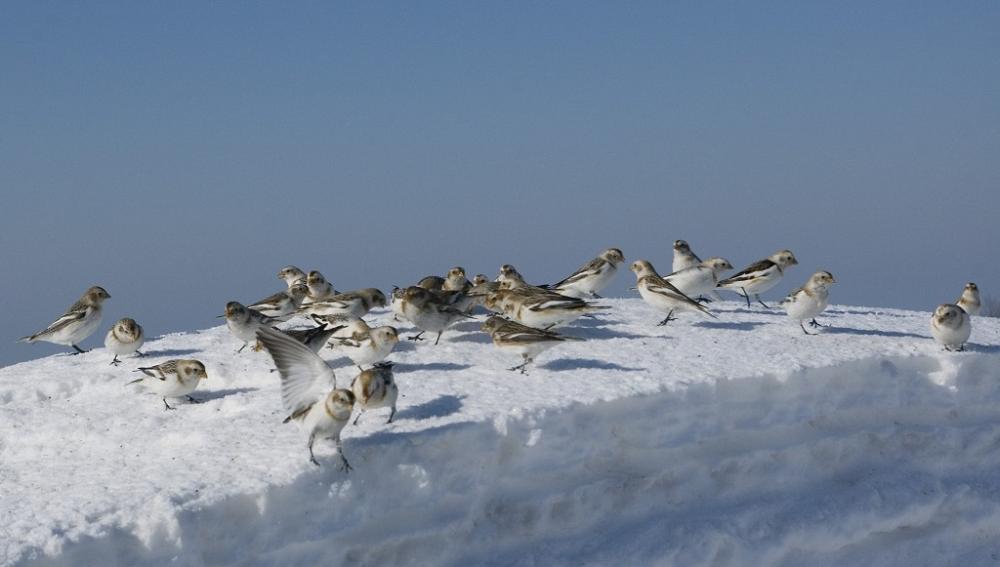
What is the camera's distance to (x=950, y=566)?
1201 cm

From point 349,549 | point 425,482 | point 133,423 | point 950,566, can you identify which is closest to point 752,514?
point 950,566

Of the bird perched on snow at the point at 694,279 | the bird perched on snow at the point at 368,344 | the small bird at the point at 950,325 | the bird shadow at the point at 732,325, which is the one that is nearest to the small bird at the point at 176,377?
the bird perched on snow at the point at 368,344

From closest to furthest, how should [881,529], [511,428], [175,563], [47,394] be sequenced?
[175,563]
[511,428]
[881,529]
[47,394]

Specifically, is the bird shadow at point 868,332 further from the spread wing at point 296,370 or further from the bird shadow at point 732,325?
the spread wing at point 296,370

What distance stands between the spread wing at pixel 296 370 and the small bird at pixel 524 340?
8.98ft

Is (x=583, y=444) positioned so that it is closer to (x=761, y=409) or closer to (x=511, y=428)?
(x=511, y=428)

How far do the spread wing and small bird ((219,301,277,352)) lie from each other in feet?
12.1

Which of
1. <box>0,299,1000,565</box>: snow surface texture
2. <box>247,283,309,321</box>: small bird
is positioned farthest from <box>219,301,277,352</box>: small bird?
<box>247,283,309,321</box>: small bird

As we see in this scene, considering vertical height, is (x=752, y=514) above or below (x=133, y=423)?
below

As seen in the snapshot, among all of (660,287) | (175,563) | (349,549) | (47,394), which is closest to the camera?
(175,563)

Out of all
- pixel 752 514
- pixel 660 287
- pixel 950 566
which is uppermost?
pixel 660 287

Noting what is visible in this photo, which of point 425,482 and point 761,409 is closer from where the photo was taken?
point 425,482

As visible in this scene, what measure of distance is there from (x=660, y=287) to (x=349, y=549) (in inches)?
269

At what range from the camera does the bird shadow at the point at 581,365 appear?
496 inches
